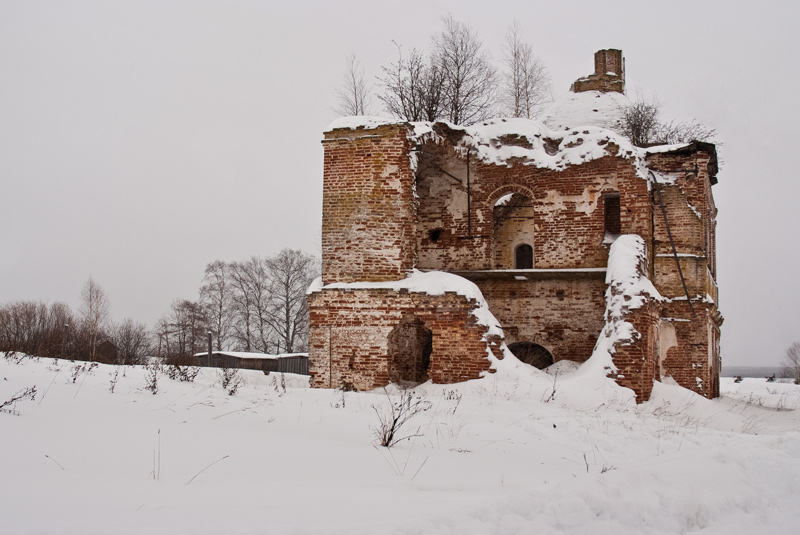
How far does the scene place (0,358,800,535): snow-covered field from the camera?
341 centimetres

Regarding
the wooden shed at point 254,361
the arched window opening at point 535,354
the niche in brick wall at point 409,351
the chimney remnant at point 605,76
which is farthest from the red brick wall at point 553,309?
the wooden shed at point 254,361

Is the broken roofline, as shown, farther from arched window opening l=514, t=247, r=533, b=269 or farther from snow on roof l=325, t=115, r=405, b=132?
arched window opening l=514, t=247, r=533, b=269

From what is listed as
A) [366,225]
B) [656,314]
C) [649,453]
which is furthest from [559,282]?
[649,453]

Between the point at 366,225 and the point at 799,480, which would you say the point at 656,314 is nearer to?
the point at 366,225

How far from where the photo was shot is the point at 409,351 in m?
13.7

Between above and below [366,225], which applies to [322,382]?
below

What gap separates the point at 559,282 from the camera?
45.5 feet

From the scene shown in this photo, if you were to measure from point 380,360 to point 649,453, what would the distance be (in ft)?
19.7

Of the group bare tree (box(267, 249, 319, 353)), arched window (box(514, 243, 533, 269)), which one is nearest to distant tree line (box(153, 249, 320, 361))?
bare tree (box(267, 249, 319, 353))

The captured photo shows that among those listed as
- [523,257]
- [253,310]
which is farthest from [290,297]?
[523,257]

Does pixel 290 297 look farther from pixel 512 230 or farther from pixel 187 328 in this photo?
pixel 512 230

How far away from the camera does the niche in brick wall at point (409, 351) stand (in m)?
12.1

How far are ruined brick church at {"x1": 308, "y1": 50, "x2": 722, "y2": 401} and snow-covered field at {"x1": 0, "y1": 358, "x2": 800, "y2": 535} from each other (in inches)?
136

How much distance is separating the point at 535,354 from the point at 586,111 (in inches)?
306
